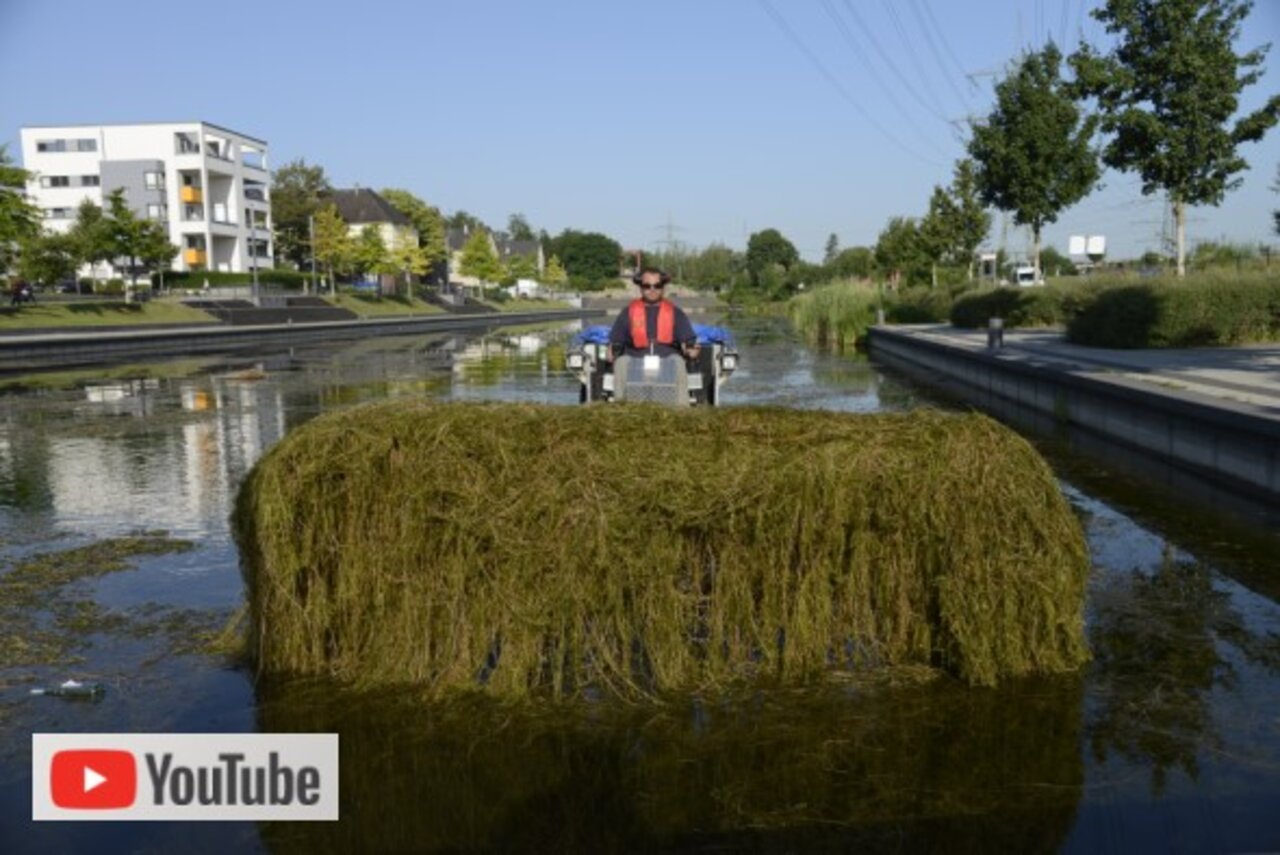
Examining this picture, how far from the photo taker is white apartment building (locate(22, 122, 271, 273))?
8031 cm

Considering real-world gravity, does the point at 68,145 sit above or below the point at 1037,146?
above

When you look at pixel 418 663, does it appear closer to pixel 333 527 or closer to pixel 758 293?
pixel 333 527

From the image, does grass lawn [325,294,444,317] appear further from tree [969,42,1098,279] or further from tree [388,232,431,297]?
tree [969,42,1098,279]

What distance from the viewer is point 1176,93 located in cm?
2230

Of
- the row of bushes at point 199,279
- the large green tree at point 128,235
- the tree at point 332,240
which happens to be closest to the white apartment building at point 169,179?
the tree at point 332,240

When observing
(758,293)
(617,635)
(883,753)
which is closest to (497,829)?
(617,635)

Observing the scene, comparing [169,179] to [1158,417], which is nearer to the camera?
[1158,417]

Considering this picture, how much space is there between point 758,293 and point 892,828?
367 feet

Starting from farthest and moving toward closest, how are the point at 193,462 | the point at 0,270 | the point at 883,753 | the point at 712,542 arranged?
the point at 0,270, the point at 193,462, the point at 712,542, the point at 883,753

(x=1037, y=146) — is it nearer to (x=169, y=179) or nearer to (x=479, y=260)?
(x=169, y=179)

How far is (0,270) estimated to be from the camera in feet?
129

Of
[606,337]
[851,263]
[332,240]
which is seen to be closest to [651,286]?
[606,337]

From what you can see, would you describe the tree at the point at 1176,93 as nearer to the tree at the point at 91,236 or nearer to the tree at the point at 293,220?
the tree at the point at 91,236

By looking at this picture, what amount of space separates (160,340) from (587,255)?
157359 millimetres
